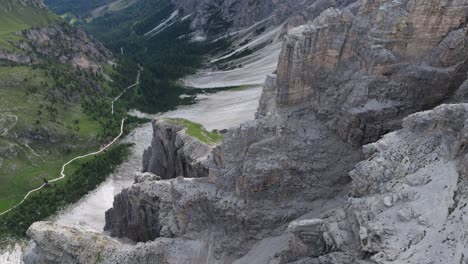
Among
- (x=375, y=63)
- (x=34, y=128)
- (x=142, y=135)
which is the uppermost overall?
(x=375, y=63)

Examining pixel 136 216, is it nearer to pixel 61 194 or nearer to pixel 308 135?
pixel 308 135

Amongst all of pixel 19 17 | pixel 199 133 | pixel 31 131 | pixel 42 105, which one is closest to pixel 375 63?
pixel 199 133

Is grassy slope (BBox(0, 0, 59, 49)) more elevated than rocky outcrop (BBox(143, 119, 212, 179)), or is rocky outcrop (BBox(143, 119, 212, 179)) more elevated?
grassy slope (BBox(0, 0, 59, 49))

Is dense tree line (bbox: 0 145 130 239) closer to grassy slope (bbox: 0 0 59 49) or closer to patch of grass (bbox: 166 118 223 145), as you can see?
patch of grass (bbox: 166 118 223 145)

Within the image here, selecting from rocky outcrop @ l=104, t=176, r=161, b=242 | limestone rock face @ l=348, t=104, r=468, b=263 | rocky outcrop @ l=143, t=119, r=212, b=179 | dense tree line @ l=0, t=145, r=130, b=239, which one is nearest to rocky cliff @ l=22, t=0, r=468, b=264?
rocky outcrop @ l=104, t=176, r=161, b=242

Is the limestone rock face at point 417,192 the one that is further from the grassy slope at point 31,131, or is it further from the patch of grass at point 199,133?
the grassy slope at point 31,131

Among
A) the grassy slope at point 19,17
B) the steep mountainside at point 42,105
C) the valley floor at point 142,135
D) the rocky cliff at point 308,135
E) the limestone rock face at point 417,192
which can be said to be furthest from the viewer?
the grassy slope at point 19,17

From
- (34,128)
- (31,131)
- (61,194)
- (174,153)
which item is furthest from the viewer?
(34,128)

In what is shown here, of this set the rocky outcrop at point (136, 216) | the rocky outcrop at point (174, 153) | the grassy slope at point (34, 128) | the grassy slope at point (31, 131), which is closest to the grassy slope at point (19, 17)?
the grassy slope at point (34, 128)
